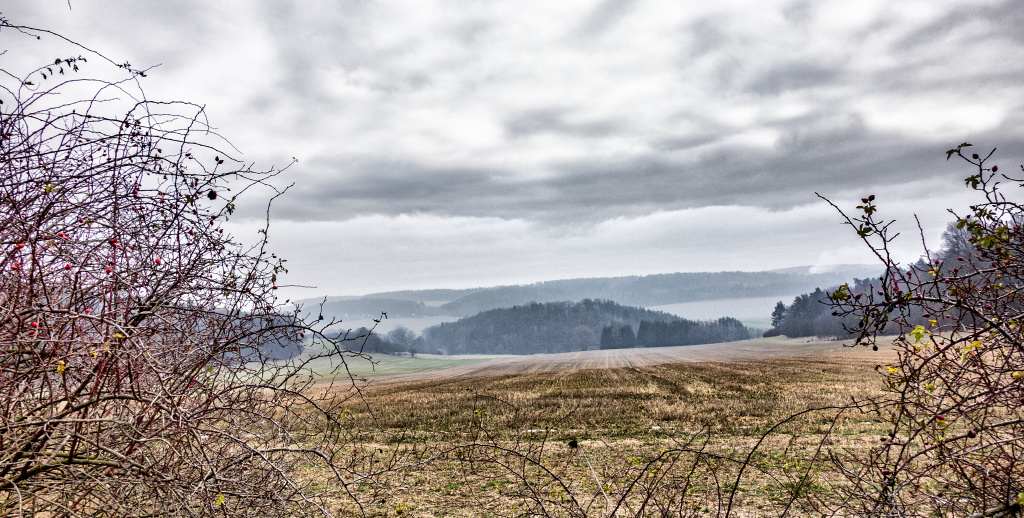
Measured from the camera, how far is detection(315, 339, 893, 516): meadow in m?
5.88

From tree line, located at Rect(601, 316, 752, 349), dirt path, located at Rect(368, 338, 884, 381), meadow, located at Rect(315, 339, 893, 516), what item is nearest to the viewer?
meadow, located at Rect(315, 339, 893, 516)

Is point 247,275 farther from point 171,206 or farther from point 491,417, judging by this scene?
point 491,417

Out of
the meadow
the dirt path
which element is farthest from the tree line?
the meadow

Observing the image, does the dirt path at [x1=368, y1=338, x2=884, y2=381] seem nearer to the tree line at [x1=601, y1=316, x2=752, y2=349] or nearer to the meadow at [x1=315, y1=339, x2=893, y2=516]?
the meadow at [x1=315, y1=339, x2=893, y2=516]

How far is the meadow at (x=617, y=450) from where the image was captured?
231 inches

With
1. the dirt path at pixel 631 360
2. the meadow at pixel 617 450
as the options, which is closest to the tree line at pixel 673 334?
the dirt path at pixel 631 360

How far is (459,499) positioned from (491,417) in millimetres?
11447

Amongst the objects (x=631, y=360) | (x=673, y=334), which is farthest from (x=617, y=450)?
(x=673, y=334)

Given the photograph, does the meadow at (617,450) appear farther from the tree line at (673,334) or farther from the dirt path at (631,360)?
the tree line at (673,334)

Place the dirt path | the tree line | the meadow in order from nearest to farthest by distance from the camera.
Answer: the meadow, the dirt path, the tree line

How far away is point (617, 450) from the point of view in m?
14.3

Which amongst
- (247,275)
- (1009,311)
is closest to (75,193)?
(247,275)

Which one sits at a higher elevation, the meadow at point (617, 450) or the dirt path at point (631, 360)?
the meadow at point (617, 450)

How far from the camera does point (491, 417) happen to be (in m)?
21.4
